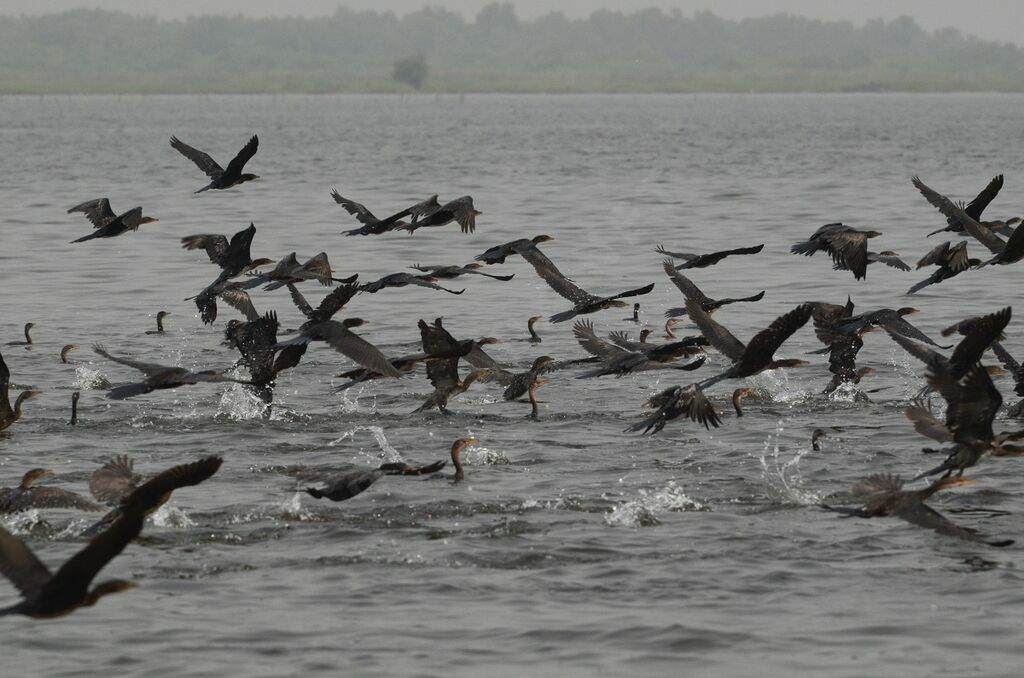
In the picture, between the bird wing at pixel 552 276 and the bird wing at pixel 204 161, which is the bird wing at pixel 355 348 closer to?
the bird wing at pixel 552 276

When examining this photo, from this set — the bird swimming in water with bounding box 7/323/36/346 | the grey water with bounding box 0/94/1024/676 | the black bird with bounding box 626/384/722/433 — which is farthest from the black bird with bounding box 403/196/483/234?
the bird swimming in water with bounding box 7/323/36/346

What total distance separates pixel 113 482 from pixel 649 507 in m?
4.01

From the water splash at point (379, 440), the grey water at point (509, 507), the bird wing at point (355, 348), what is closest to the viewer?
the grey water at point (509, 507)

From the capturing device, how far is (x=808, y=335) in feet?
72.4

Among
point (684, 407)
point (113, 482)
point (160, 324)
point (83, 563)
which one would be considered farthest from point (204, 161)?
point (83, 563)

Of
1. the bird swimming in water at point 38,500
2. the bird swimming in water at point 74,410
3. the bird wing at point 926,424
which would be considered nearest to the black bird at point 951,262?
the bird wing at point 926,424

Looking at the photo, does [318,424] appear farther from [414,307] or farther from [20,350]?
[414,307]

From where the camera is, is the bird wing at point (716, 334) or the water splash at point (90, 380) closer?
the bird wing at point (716, 334)

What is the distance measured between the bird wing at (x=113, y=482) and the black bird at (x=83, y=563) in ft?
10.8

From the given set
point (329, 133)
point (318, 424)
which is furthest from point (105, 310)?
point (329, 133)

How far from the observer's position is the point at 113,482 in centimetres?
1236

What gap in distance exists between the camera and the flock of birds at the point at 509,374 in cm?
895

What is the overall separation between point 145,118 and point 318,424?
104m

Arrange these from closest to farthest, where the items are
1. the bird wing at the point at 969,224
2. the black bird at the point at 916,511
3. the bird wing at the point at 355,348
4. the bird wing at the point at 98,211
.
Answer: the black bird at the point at 916,511 < the bird wing at the point at 355,348 < the bird wing at the point at 969,224 < the bird wing at the point at 98,211
